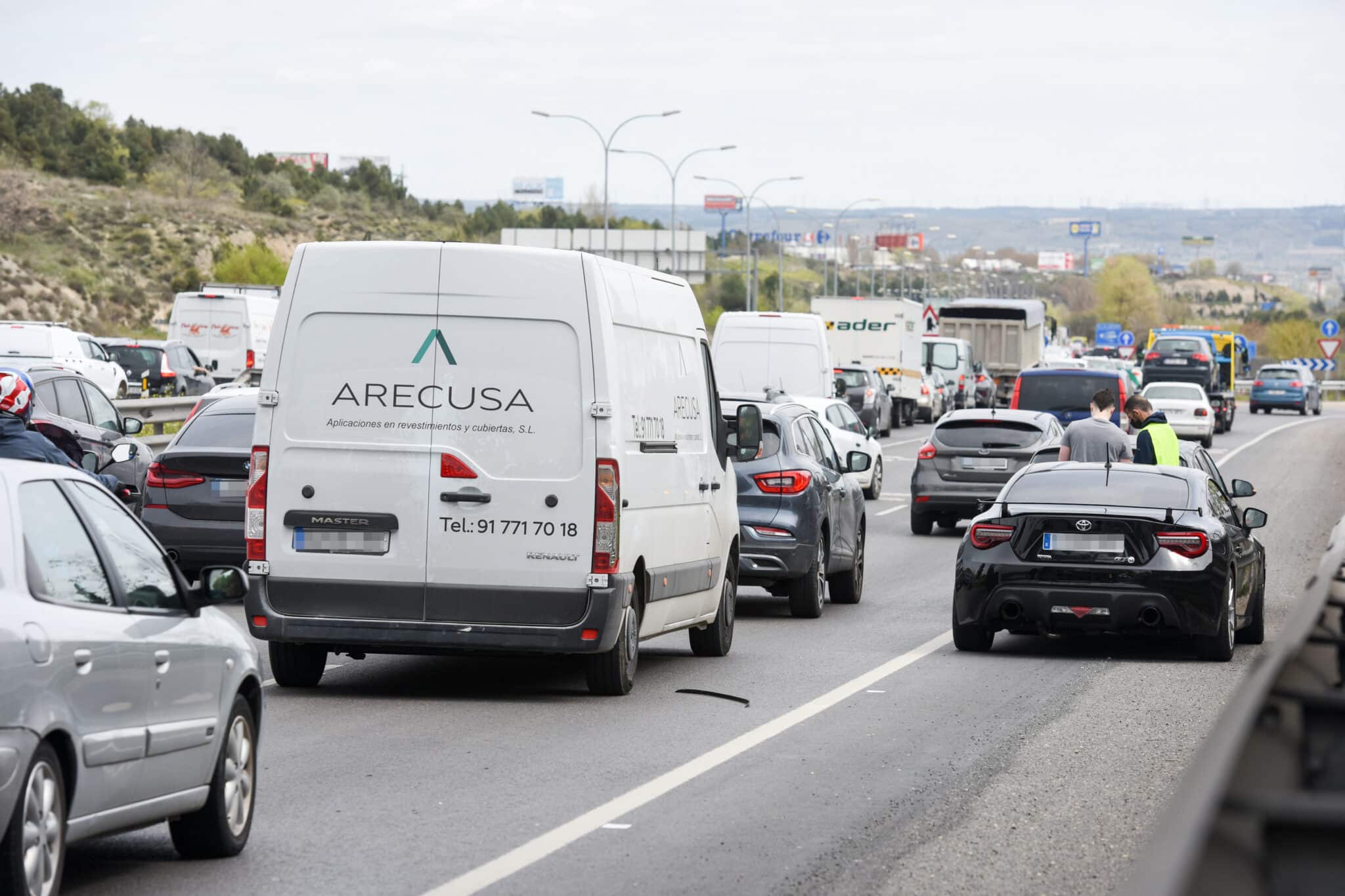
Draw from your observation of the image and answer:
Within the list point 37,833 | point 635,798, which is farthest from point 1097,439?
point 37,833

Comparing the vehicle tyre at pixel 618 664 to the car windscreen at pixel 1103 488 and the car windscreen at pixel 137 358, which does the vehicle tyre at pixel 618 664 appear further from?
the car windscreen at pixel 137 358

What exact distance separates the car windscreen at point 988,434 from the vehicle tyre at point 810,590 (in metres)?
8.40

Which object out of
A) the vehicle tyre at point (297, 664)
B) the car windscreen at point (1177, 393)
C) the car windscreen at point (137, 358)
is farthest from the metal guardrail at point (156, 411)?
the car windscreen at point (1177, 393)

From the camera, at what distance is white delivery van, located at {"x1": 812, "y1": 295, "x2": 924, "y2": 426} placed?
50.9 m

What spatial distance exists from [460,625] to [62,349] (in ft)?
83.6

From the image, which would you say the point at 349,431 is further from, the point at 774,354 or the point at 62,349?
the point at 62,349

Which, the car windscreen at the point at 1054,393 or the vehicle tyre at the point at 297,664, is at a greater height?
the car windscreen at the point at 1054,393

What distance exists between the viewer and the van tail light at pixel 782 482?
1603 cm

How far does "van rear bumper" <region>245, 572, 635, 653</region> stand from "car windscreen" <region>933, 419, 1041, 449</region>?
556 inches

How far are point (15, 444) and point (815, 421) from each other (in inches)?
335

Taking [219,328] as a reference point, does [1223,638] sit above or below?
below

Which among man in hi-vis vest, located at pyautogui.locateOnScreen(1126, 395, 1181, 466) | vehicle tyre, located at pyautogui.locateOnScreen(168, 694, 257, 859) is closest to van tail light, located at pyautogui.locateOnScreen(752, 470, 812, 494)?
man in hi-vis vest, located at pyautogui.locateOnScreen(1126, 395, 1181, 466)

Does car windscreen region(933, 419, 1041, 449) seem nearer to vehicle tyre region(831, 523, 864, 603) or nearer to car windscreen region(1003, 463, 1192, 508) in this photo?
vehicle tyre region(831, 523, 864, 603)

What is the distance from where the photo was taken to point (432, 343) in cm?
1093
